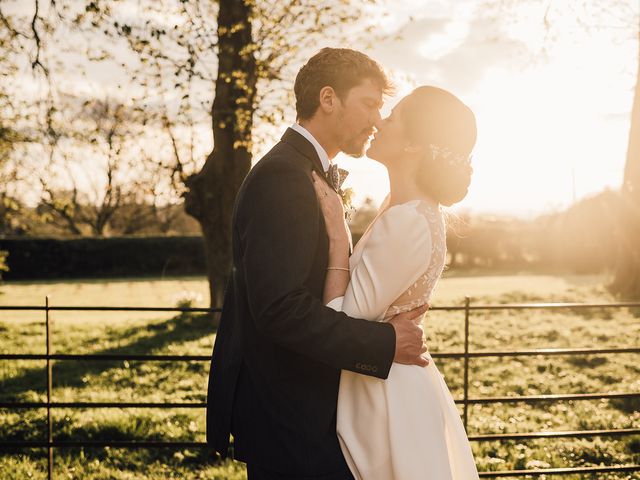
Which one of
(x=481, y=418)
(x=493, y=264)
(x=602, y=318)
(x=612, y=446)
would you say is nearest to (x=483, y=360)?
(x=481, y=418)

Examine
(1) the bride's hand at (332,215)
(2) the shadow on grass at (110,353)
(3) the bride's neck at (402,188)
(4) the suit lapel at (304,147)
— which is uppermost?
(4) the suit lapel at (304,147)

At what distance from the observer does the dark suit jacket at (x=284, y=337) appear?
6.73ft

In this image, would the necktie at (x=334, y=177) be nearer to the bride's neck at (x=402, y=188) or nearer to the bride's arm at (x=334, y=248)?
the bride's arm at (x=334, y=248)

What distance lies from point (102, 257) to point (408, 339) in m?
33.0

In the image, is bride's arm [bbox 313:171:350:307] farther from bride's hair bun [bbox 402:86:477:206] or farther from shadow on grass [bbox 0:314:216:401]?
shadow on grass [bbox 0:314:216:401]

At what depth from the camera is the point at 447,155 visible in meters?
2.54

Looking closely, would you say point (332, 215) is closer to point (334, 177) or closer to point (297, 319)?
point (334, 177)

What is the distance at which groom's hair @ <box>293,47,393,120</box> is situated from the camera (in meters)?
2.39

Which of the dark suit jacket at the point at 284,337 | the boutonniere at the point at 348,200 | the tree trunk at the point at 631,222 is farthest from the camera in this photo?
the tree trunk at the point at 631,222

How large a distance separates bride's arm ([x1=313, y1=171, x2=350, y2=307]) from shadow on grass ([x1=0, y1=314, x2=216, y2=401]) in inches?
276

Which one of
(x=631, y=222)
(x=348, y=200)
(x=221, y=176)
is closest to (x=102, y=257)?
(x=221, y=176)

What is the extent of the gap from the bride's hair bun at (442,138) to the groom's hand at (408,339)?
0.53 metres

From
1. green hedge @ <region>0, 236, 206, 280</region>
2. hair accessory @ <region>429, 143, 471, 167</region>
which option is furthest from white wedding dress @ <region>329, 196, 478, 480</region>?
green hedge @ <region>0, 236, 206, 280</region>

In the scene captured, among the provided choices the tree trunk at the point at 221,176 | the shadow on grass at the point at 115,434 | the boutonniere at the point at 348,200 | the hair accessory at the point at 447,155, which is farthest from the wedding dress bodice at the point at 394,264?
the tree trunk at the point at 221,176
